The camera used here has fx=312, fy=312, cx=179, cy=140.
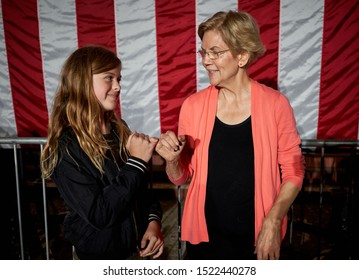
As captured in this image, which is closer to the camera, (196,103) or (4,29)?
(196,103)

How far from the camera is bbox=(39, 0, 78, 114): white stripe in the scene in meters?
2.76

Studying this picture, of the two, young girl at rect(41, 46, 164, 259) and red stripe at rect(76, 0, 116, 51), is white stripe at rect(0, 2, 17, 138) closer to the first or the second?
red stripe at rect(76, 0, 116, 51)

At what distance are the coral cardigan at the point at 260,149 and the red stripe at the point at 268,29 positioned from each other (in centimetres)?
142

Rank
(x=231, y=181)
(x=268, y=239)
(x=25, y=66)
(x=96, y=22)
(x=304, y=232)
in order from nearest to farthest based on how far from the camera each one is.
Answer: (x=268, y=239)
(x=231, y=181)
(x=96, y=22)
(x=25, y=66)
(x=304, y=232)

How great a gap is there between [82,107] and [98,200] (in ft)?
1.29

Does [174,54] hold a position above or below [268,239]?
above

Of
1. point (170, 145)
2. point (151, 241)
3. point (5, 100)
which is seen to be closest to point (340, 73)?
point (170, 145)

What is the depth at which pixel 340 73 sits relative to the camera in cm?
264

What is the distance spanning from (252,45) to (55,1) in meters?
2.16

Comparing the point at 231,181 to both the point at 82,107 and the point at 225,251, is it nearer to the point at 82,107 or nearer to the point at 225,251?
the point at 225,251

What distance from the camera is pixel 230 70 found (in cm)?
135
